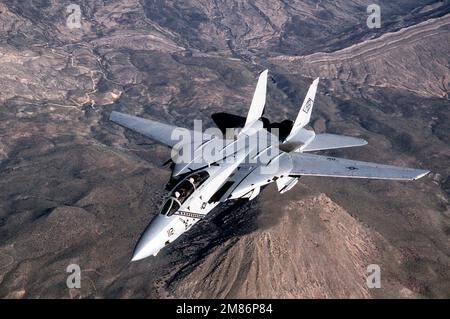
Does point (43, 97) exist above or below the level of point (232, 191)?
below

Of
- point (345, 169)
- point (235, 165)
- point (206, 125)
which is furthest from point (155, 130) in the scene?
point (206, 125)

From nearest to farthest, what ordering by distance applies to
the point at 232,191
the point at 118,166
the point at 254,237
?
1. the point at 232,191
2. the point at 254,237
3. the point at 118,166

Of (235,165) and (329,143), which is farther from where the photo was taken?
(329,143)

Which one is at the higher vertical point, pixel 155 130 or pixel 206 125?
pixel 155 130

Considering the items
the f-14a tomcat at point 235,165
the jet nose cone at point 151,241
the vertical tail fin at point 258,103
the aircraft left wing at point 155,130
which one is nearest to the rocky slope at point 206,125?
the f-14a tomcat at point 235,165

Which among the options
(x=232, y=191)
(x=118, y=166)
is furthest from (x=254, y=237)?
(x=118, y=166)

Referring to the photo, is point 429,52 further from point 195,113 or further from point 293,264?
point 293,264
